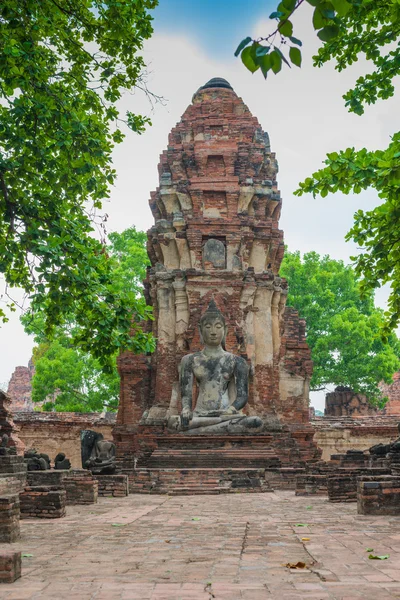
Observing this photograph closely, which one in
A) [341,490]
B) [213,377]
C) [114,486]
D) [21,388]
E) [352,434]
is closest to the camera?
[341,490]

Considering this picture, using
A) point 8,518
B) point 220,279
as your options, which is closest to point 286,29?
point 8,518

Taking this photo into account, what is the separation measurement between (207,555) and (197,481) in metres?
7.43

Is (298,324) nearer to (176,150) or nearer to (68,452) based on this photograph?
(176,150)

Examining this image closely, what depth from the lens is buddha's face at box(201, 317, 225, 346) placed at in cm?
1702

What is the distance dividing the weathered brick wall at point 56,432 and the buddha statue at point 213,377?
8973 millimetres

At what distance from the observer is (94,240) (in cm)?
1036

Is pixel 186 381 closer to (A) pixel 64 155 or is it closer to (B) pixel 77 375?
(A) pixel 64 155

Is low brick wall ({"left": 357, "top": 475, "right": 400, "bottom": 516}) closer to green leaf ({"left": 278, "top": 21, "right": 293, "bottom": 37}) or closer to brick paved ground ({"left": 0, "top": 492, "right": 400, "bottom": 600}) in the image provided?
brick paved ground ({"left": 0, "top": 492, "right": 400, "bottom": 600})

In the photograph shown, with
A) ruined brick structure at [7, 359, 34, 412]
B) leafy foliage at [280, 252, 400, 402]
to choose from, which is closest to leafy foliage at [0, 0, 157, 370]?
leafy foliage at [280, 252, 400, 402]

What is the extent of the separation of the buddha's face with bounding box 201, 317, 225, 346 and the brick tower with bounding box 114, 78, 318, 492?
80 cm

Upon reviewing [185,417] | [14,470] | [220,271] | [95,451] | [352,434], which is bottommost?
[14,470]

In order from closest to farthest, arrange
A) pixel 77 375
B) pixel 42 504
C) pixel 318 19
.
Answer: pixel 318 19, pixel 42 504, pixel 77 375

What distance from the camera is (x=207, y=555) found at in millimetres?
5020

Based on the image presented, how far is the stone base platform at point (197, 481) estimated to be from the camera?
38.9ft
